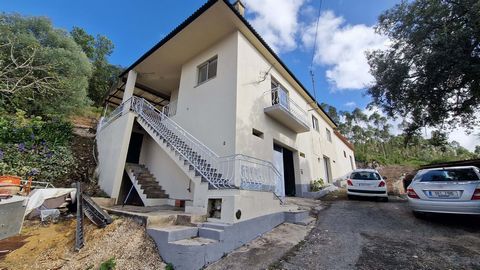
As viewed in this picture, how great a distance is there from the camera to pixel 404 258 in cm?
383

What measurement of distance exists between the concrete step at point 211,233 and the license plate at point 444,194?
5688 mm

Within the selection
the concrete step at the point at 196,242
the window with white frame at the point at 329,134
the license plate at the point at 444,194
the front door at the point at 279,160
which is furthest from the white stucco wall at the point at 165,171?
the window with white frame at the point at 329,134

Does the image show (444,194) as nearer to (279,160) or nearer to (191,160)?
(279,160)

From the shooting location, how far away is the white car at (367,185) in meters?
9.59

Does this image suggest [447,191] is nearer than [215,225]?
No

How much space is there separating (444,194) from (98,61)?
3385 cm

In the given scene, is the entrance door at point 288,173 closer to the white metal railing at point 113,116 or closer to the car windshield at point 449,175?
the car windshield at point 449,175

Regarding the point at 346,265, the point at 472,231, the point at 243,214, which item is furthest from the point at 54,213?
the point at 472,231

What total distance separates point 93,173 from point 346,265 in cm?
1169

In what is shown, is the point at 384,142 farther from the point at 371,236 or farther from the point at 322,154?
the point at 371,236

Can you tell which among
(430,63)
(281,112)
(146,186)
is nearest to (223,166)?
(146,186)

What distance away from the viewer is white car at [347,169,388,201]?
9586 mm

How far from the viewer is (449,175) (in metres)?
5.79

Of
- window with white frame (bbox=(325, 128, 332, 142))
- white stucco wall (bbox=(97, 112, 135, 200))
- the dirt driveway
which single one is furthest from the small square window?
window with white frame (bbox=(325, 128, 332, 142))
